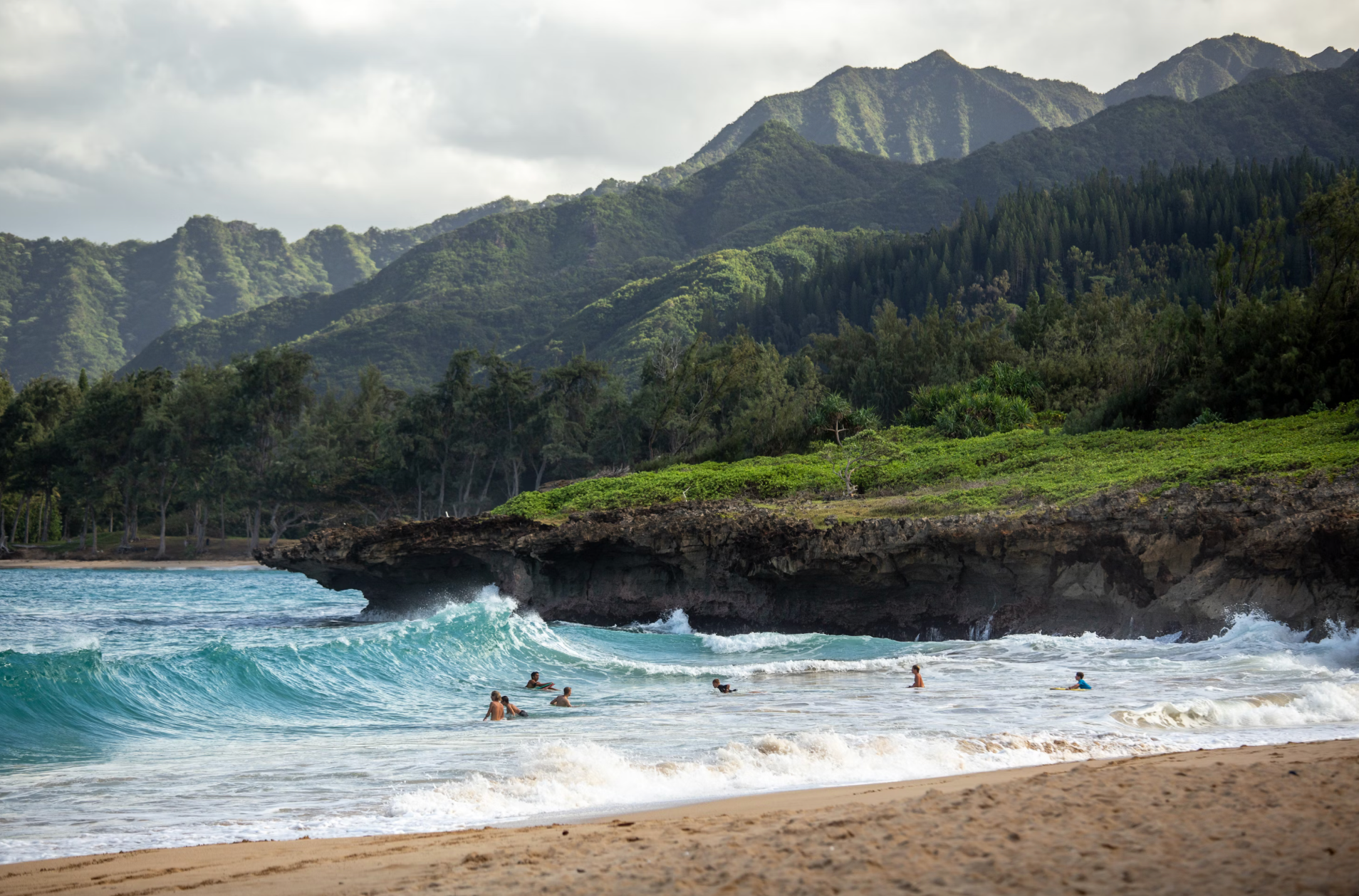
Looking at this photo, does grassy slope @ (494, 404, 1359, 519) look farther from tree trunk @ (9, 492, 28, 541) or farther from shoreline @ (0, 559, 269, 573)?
tree trunk @ (9, 492, 28, 541)

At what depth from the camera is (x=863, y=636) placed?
2348cm

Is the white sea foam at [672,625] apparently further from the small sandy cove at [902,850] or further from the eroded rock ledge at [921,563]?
the small sandy cove at [902,850]

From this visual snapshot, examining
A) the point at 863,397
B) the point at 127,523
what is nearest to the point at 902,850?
the point at 863,397

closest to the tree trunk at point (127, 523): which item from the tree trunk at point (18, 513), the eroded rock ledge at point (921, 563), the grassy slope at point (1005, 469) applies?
the tree trunk at point (18, 513)

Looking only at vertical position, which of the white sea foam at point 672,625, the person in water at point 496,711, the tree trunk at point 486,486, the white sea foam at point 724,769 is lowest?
the white sea foam at point 672,625

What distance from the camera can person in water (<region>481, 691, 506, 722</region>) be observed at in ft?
49.3

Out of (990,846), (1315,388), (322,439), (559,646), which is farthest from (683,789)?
(322,439)

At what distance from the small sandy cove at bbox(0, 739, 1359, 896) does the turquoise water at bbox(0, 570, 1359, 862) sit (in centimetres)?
131

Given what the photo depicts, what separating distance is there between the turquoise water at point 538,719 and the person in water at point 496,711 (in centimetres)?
33

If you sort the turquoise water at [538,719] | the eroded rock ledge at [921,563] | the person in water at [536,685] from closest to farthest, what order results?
the turquoise water at [538,719] → the person in water at [536,685] → the eroded rock ledge at [921,563]

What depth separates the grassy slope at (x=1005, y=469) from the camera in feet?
72.9

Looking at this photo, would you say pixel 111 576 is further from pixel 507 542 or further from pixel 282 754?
pixel 282 754

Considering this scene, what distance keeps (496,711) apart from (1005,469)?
18.0 m

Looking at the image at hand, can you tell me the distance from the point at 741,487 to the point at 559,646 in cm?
1110
